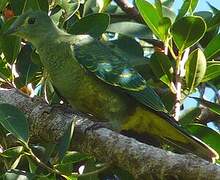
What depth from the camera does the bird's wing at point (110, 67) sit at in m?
3.54

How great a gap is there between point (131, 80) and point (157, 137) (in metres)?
0.33

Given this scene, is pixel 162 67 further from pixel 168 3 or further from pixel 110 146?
pixel 168 3

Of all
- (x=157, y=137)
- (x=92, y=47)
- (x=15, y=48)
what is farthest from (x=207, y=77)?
(x=15, y=48)

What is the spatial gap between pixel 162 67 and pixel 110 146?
0.71m

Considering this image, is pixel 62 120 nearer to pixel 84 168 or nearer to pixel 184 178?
pixel 84 168

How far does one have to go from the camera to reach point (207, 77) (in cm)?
340

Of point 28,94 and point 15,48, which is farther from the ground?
point 15,48

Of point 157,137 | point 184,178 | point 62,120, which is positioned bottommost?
point 157,137

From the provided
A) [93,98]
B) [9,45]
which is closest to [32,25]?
[9,45]

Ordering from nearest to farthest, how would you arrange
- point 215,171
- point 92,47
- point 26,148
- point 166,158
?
point 215,171
point 166,158
point 26,148
point 92,47

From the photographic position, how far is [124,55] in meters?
3.68

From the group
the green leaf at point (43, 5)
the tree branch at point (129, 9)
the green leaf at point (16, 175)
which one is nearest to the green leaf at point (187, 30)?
the tree branch at point (129, 9)

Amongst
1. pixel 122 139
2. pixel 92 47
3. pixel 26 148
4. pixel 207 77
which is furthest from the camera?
pixel 92 47

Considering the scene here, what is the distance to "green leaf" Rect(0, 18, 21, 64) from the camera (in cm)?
344
